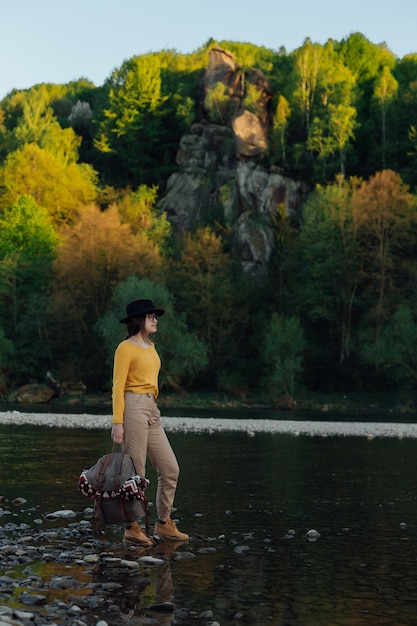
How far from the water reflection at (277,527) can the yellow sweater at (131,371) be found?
1.83 metres

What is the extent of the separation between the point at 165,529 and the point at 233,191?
3280 inches

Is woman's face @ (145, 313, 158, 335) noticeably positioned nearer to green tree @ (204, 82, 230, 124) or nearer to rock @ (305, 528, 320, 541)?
rock @ (305, 528, 320, 541)

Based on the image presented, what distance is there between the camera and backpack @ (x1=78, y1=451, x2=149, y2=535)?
34.2 ft

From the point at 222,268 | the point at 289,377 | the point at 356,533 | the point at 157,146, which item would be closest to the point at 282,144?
the point at 222,268

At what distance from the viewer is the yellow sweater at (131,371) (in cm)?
1112

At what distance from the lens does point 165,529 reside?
1113 centimetres

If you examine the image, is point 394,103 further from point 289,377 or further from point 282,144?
point 289,377

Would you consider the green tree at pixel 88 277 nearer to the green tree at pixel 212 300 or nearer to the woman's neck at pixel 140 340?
the green tree at pixel 212 300

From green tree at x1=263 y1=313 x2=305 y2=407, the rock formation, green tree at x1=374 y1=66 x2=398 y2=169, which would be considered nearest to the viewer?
green tree at x1=263 y1=313 x2=305 y2=407

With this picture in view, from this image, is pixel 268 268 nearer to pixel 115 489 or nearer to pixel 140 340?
pixel 140 340

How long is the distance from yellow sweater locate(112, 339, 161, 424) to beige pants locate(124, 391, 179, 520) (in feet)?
0.39

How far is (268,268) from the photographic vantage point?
272 feet

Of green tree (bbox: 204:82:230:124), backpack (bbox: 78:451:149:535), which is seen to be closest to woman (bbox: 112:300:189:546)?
backpack (bbox: 78:451:149:535)

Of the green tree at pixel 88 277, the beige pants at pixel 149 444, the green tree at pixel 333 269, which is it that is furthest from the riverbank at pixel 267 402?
the beige pants at pixel 149 444
